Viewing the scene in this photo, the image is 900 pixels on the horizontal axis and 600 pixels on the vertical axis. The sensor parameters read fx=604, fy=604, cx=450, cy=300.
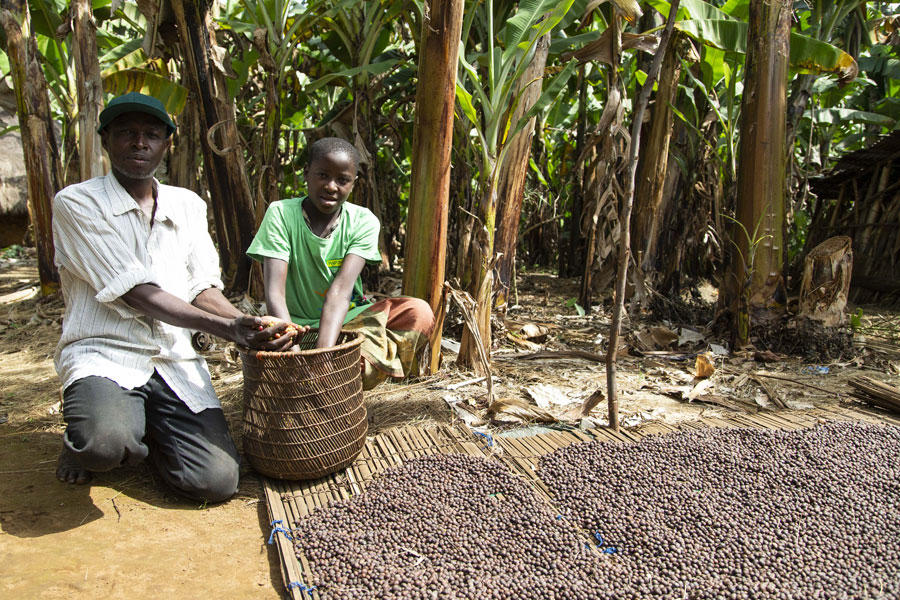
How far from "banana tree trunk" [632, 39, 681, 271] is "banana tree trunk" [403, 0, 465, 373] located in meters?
1.90

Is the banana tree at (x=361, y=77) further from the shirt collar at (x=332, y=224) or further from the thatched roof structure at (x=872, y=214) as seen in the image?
the thatched roof structure at (x=872, y=214)

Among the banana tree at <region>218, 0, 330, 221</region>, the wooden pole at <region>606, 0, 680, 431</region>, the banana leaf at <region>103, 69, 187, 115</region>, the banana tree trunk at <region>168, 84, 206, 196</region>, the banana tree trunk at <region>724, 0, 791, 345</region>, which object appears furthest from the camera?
the banana tree trunk at <region>168, 84, 206, 196</region>

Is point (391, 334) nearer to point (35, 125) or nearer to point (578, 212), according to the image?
point (35, 125)

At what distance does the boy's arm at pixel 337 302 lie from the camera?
2.17m

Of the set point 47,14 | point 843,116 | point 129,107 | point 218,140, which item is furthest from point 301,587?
point 843,116

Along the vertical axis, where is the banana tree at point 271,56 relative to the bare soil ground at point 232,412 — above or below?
above

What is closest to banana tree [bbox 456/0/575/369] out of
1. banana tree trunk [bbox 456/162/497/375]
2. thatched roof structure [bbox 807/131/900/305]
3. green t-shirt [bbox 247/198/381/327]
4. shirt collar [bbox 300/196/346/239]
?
banana tree trunk [bbox 456/162/497/375]

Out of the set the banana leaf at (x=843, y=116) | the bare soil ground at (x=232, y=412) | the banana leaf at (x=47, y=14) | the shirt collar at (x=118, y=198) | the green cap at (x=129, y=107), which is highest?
the banana leaf at (x=47, y=14)

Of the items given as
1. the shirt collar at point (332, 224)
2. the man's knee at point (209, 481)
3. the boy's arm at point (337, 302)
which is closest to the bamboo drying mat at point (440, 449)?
the man's knee at point (209, 481)

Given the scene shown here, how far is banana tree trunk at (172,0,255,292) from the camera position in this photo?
3.64 meters

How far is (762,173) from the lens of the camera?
11.4ft

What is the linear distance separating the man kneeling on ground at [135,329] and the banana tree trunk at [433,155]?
1.01 m

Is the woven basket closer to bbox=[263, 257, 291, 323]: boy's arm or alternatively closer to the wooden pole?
bbox=[263, 257, 291, 323]: boy's arm

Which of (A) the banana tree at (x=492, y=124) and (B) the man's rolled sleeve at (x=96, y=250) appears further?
(A) the banana tree at (x=492, y=124)
